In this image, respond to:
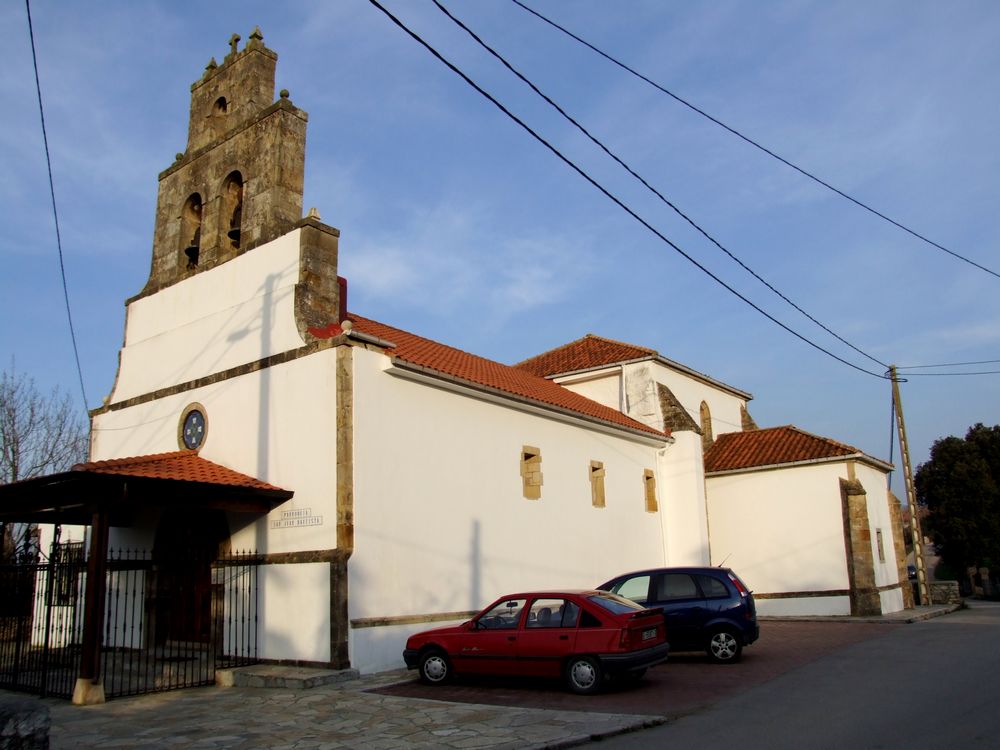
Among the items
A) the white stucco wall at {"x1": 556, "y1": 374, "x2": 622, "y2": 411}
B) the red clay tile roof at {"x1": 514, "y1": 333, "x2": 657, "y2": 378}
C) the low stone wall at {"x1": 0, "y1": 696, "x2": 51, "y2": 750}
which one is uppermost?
the red clay tile roof at {"x1": 514, "y1": 333, "x2": 657, "y2": 378}

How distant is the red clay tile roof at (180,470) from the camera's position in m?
12.1

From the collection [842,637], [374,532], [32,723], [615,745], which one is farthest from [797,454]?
[32,723]

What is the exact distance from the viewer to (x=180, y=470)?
13289 mm

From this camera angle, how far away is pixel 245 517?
13.8 metres

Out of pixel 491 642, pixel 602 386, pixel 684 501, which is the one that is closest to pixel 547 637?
pixel 491 642

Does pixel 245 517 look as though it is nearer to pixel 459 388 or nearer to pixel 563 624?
pixel 459 388

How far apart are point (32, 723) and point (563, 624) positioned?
271 inches

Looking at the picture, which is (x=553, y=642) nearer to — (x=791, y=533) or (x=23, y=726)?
(x=23, y=726)

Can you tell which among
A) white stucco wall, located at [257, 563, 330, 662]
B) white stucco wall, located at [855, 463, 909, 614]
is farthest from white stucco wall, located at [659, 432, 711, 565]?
white stucco wall, located at [257, 563, 330, 662]

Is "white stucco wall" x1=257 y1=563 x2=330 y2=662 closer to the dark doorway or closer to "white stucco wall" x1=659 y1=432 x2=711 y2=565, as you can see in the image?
the dark doorway

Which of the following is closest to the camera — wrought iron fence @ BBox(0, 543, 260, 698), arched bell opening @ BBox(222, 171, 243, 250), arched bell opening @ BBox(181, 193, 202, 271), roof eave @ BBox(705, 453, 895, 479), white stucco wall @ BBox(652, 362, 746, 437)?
wrought iron fence @ BBox(0, 543, 260, 698)

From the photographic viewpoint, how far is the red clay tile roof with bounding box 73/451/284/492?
12.1 m

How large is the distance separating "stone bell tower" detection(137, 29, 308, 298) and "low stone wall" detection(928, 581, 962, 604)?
81.8 ft

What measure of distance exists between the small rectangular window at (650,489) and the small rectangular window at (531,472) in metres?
5.81
